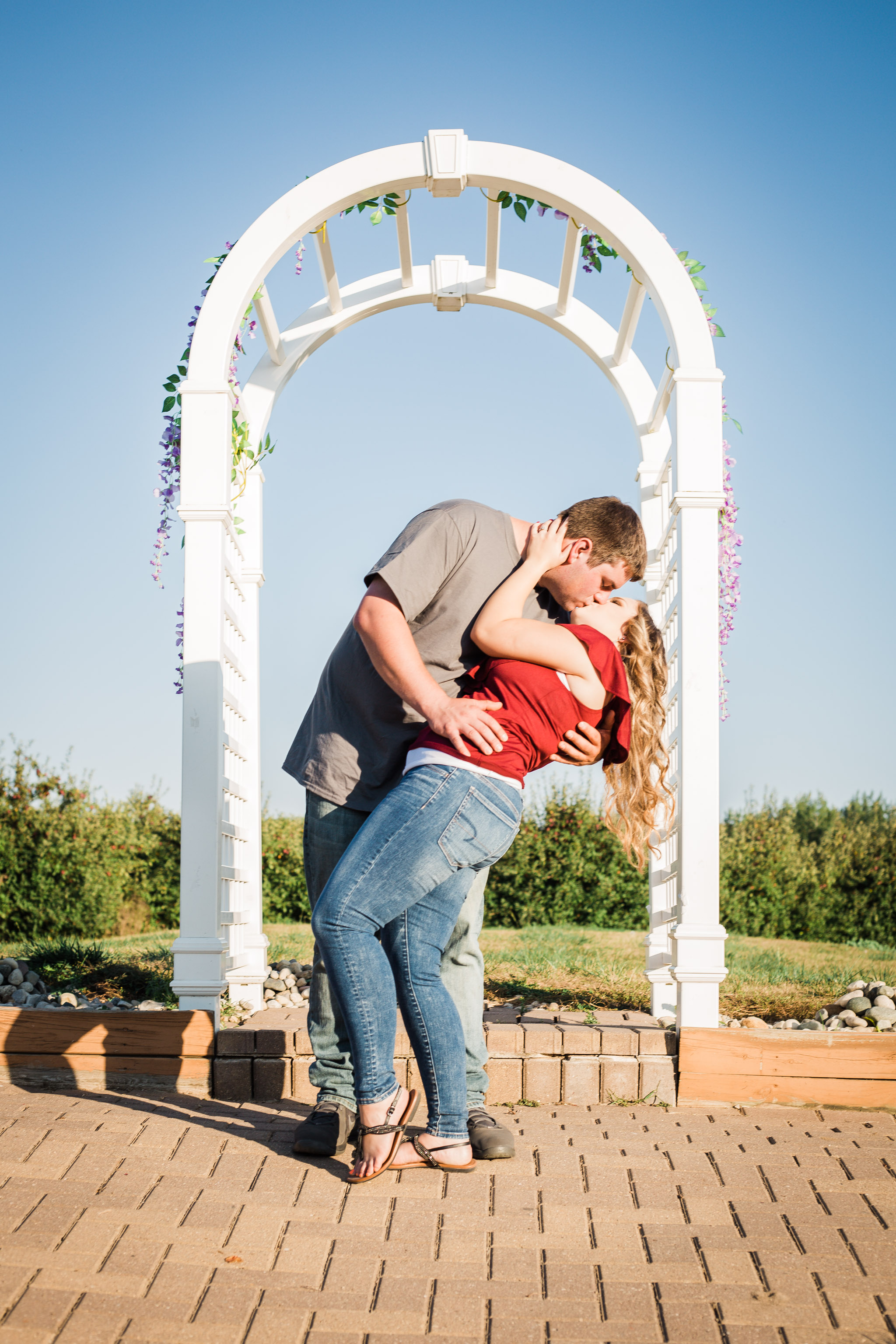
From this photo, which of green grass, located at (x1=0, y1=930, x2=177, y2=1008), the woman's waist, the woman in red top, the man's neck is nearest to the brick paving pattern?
the woman in red top

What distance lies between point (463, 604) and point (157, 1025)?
5.04 feet

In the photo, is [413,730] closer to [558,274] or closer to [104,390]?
[558,274]

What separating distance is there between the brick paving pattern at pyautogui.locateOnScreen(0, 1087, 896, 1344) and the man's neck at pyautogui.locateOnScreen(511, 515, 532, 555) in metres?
1.46

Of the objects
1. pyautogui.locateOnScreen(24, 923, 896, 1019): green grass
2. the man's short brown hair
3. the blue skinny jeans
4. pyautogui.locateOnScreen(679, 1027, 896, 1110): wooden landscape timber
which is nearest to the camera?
the blue skinny jeans

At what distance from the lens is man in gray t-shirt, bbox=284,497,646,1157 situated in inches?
89.3

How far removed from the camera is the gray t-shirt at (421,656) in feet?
Answer: 7.52

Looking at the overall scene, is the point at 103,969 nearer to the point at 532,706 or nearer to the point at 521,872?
the point at 532,706

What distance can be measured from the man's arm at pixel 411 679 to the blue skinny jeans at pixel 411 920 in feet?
0.29

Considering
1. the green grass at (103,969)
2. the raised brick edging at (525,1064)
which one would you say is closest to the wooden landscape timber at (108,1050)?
the raised brick edging at (525,1064)

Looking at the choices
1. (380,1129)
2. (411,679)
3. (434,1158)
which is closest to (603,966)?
(434,1158)

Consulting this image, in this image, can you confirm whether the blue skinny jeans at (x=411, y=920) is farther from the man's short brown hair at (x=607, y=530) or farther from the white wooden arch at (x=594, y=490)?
the white wooden arch at (x=594, y=490)

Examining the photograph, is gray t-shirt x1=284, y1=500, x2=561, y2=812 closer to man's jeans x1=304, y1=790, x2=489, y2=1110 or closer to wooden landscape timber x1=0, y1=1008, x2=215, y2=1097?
man's jeans x1=304, y1=790, x2=489, y2=1110

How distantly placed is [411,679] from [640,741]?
69 cm

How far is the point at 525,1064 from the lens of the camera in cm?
284
